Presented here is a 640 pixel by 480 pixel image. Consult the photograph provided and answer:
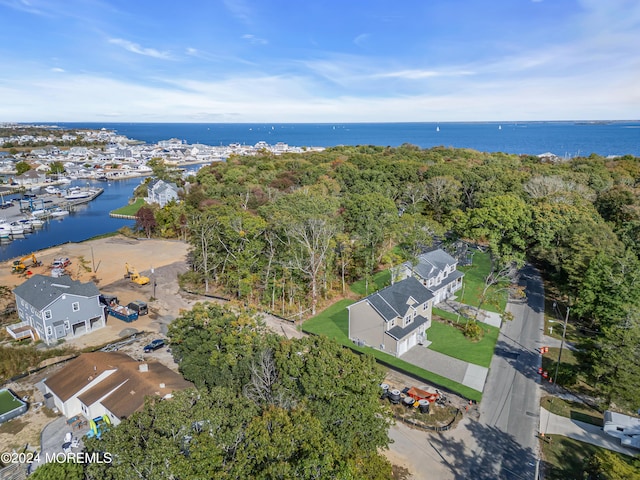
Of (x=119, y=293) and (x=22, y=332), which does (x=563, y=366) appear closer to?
(x=119, y=293)

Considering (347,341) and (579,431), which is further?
(347,341)

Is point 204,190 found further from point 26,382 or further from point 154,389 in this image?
point 154,389

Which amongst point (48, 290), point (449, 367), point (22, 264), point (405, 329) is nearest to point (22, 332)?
point (48, 290)

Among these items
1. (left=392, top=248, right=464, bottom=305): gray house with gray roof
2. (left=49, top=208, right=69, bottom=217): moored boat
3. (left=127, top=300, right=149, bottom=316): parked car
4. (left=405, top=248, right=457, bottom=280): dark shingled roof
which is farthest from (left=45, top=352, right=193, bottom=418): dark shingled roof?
(left=49, top=208, right=69, bottom=217): moored boat

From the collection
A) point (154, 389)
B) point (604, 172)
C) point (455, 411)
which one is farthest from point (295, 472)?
point (604, 172)

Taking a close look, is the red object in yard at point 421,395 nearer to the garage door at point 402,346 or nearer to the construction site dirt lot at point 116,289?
the garage door at point 402,346

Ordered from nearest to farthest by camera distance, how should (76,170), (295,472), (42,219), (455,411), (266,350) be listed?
1. (295,472)
2. (266,350)
3. (455,411)
4. (42,219)
5. (76,170)
